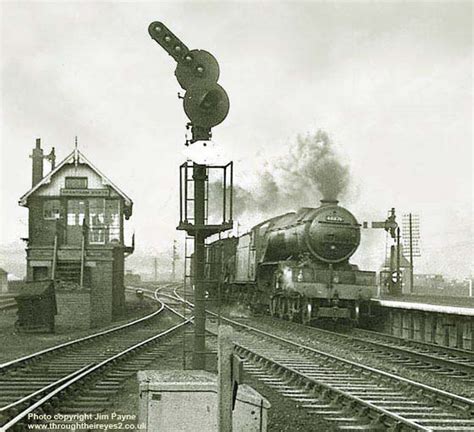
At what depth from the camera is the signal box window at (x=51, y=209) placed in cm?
2775

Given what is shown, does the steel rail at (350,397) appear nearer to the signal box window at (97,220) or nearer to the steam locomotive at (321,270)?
the steam locomotive at (321,270)

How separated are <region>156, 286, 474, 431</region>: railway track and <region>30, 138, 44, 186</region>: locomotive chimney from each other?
22774mm

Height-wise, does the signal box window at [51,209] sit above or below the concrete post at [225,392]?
above

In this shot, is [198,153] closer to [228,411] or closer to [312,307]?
[228,411]

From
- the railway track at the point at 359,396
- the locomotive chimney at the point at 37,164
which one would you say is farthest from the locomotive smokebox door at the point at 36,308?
the locomotive chimney at the point at 37,164

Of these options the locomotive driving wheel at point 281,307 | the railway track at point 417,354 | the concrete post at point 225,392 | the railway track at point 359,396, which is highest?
the concrete post at point 225,392

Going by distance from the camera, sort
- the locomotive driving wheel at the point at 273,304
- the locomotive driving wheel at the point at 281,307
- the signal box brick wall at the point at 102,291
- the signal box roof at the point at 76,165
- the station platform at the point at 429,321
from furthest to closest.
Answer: the signal box roof at the point at 76,165
the signal box brick wall at the point at 102,291
the locomotive driving wheel at the point at 273,304
the locomotive driving wheel at the point at 281,307
the station platform at the point at 429,321

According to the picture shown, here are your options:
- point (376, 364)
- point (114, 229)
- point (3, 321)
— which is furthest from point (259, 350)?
point (114, 229)

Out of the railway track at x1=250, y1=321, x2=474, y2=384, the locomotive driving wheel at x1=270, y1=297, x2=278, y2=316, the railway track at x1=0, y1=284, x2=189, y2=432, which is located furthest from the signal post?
the locomotive driving wheel at x1=270, y1=297, x2=278, y2=316

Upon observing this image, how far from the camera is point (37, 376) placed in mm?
10047

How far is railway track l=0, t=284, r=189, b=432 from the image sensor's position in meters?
7.48

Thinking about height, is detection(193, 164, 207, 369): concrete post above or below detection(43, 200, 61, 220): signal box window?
below

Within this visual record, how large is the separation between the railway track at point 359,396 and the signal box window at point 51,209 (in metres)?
17.5

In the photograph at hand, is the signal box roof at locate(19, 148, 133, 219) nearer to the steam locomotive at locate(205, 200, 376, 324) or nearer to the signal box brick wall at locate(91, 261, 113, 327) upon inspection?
the signal box brick wall at locate(91, 261, 113, 327)
